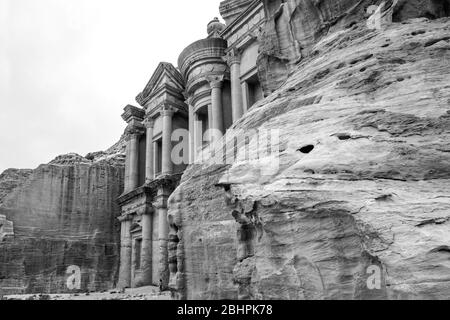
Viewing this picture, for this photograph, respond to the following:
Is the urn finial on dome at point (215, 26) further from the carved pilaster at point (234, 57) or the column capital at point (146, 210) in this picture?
→ the column capital at point (146, 210)

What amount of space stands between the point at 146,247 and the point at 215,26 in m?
14.8

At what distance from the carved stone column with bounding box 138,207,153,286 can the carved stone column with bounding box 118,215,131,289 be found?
171 centimetres

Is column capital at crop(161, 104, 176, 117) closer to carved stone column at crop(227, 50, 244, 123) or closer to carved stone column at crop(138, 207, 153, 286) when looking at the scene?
carved stone column at crop(138, 207, 153, 286)

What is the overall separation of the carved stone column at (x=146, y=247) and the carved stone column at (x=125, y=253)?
1.71m

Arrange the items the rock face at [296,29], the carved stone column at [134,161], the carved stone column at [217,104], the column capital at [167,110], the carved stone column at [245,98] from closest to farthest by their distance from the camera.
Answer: the rock face at [296,29], the carved stone column at [245,98], the carved stone column at [217,104], the column capital at [167,110], the carved stone column at [134,161]

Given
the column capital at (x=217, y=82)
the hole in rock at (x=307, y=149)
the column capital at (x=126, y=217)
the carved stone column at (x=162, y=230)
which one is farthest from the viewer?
the column capital at (x=126, y=217)

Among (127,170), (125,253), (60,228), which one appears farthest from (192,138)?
(60,228)

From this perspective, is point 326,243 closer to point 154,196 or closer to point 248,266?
point 248,266

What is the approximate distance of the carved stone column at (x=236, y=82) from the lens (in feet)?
59.8

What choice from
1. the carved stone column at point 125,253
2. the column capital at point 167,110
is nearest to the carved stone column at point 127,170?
the carved stone column at point 125,253

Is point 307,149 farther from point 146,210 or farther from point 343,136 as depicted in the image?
point 146,210

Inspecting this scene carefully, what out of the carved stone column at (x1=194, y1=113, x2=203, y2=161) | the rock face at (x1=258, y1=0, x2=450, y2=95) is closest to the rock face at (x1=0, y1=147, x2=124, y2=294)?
the carved stone column at (x1=194, y1=113, x2=203, y2=161)

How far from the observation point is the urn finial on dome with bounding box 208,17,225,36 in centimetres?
2416

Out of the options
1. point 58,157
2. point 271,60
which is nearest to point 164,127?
point 58,157
